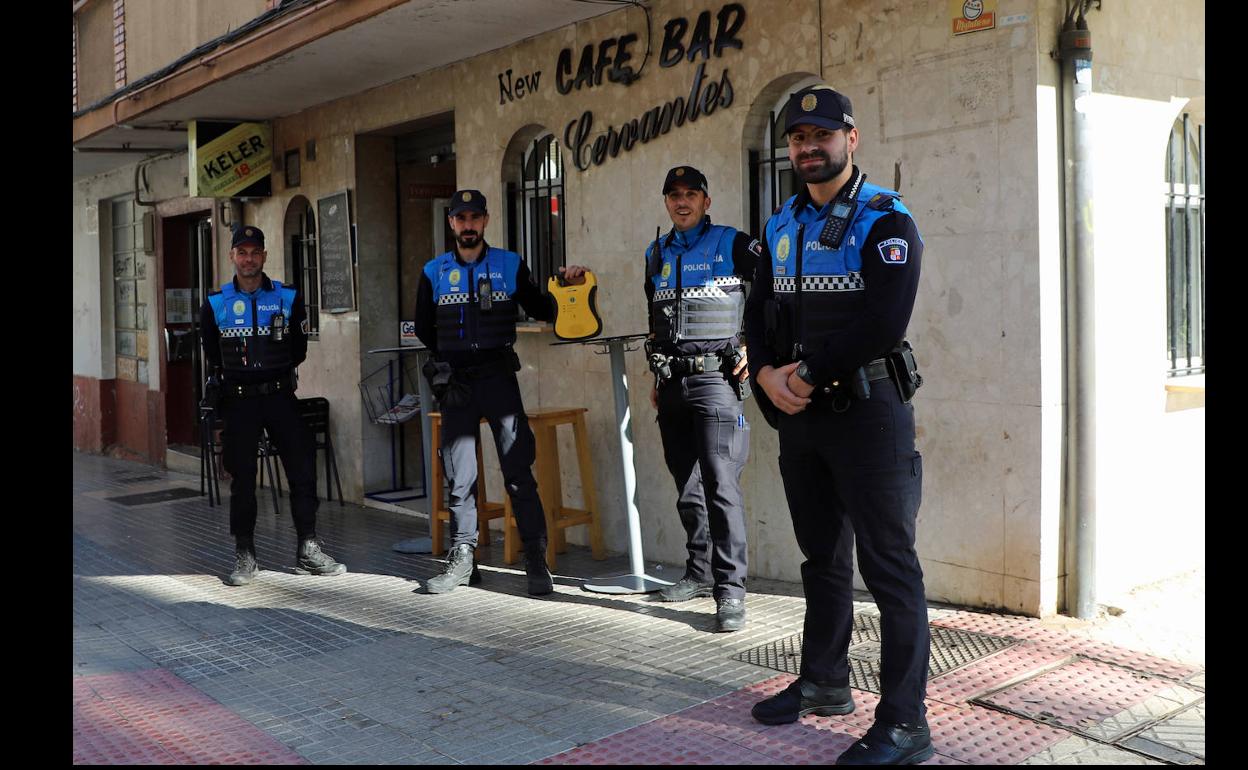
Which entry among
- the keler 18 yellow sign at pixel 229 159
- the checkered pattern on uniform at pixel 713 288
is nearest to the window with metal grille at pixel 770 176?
the checkered pattern on uniform at pixel 713 288

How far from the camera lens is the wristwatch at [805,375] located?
12.9ft

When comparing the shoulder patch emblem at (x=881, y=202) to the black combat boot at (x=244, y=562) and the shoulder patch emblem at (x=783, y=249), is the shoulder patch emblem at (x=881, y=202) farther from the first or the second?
the black combat boot at (x=244, y=562)

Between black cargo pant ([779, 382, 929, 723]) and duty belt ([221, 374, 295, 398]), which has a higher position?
duty belt ([221, 374, 295, 398])

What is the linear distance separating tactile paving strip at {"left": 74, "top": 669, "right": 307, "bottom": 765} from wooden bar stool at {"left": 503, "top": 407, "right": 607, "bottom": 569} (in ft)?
8.61

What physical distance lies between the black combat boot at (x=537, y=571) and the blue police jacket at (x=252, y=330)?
2.08 meters

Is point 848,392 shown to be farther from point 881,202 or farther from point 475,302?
point 475,302

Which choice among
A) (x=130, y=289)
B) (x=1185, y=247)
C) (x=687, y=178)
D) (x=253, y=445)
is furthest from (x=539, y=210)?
(x=130, y=289)

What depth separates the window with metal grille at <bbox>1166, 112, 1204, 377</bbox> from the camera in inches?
253

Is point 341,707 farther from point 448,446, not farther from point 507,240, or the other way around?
point 507,240

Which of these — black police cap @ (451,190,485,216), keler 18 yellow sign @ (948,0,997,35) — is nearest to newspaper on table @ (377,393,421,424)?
black police cap @ (451,190,485,216)

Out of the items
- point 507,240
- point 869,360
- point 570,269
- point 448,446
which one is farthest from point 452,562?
point 869,360

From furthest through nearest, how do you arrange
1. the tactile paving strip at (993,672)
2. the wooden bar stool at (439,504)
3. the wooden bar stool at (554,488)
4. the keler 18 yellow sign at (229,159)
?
the keler 18 yellow sign at (229,159)
the wooden bar stool at (439,504)
the wooden bar stool at (554,488)
the tactile paving strip at (993,672)

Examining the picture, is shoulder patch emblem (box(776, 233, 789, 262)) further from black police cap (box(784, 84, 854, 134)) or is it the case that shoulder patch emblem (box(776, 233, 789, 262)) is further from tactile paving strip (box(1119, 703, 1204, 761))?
tactile paving strip (box(1119, 703, 1204, 761))

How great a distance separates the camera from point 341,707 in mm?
4727
